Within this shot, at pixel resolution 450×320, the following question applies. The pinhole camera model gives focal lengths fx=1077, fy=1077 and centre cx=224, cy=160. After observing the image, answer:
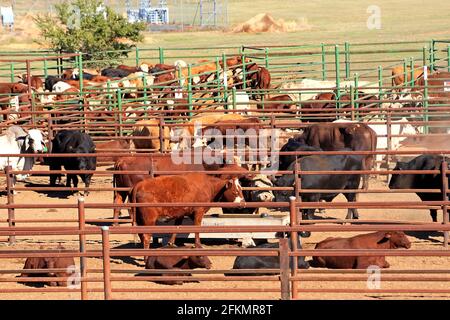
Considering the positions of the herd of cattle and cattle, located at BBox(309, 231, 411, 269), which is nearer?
cattle, located at BBox(309, 231, 411, 269)

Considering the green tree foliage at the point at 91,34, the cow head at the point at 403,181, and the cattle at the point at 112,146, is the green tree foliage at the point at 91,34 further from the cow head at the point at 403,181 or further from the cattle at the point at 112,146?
the cow head at the point at 403,181

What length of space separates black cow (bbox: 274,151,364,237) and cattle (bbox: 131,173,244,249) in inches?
45.5

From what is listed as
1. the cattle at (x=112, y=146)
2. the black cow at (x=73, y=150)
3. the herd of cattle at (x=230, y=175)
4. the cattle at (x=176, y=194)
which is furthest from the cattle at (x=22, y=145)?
the cattle at (x=176, y=194)

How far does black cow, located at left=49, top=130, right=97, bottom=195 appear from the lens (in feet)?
51.9

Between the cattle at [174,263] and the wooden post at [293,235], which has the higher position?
the wooden post at [293,235]

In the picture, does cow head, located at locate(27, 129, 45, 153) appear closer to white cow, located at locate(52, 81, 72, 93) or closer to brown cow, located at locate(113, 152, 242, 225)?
brown cow, located at locate(113, 152, 242, 225)

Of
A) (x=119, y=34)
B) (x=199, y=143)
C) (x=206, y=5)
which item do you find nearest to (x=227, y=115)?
(x=199, y=143)

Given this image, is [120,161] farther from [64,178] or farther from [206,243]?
[64,178]

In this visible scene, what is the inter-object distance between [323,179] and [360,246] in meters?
2.24

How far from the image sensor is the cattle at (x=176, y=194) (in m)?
11.2

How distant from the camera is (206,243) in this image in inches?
472

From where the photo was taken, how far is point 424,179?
12.7 meters

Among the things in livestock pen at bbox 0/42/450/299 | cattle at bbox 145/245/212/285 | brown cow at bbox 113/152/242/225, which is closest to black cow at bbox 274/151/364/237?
livestock pen at bbox 0/42/450/299

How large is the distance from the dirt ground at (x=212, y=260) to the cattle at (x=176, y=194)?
48 centimetres
